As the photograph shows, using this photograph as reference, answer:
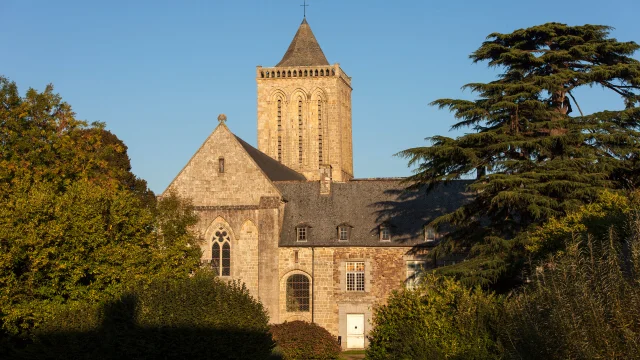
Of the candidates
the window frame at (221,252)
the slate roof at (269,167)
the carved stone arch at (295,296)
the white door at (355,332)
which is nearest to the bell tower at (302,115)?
the slate roof at (269,167)

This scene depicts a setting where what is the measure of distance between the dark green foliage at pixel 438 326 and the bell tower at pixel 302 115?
41.8 meters

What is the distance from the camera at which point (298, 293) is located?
4253 centimetres

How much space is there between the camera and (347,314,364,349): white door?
4175cm

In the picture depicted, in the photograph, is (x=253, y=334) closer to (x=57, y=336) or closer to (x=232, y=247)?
(x=57, y=336)

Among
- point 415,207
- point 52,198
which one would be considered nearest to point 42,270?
point 52,198

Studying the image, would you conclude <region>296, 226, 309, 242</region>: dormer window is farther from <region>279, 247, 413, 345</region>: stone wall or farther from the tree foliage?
the tree foliage

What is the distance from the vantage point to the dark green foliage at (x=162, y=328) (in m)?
24.9

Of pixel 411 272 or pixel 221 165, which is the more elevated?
pixel 221 165

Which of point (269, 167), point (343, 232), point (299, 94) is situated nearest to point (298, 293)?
point (343, 232)

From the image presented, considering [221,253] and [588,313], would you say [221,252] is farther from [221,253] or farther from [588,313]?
[588,313]

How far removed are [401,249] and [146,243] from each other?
1465 centimetres

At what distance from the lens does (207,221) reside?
143 feet

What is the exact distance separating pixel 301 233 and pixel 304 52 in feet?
94.1

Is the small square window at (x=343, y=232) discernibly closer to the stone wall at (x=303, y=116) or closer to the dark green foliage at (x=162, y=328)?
the dark green foliage at (x=162, y=328)
